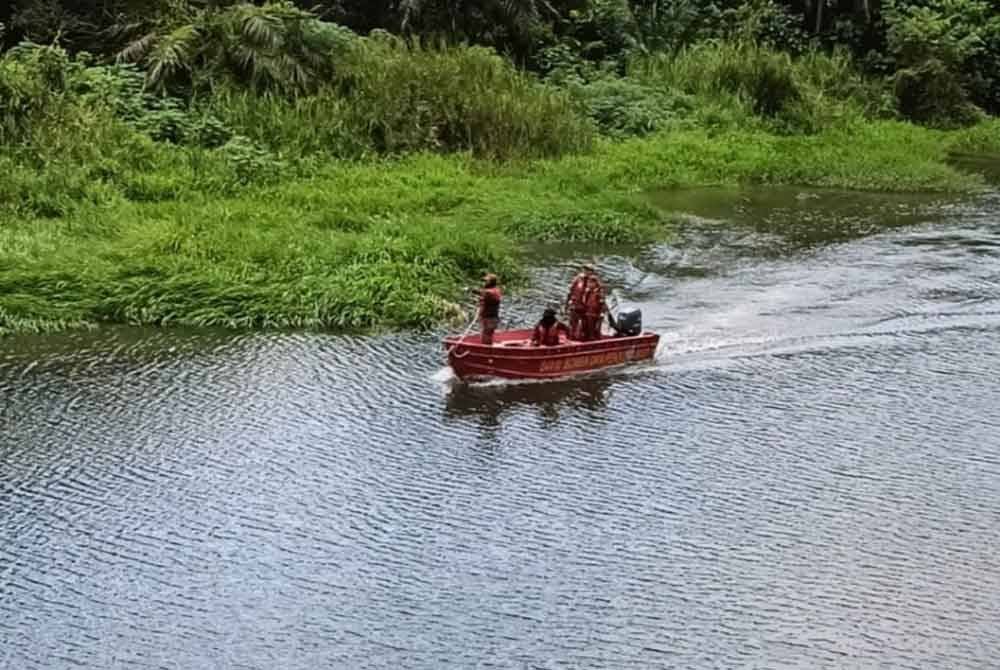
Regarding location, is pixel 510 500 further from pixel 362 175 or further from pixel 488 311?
pixel 362 175

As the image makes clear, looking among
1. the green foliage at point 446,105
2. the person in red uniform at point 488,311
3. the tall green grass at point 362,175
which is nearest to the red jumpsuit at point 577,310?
the person in red uniform at point 488,311

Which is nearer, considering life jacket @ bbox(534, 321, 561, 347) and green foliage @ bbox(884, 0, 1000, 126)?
life jacket @ bbox(534, 321, 561, 347)

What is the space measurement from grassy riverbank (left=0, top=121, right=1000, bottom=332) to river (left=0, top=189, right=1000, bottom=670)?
0.78 m

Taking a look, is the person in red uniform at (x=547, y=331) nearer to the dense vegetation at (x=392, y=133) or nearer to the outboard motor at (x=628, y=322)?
the outboard motor at (x=628, y=322)

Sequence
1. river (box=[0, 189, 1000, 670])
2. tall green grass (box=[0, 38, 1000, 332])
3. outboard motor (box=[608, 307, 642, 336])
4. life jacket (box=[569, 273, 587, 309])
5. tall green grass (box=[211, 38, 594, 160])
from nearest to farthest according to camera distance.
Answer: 1. river (box=[0, 189, 1000, 670])
2. life jacket (box=[569, 273, 587, 309])
3. outboard motor (box=[608, 307, 642, 336])
4. tall green grass (box=[0, 38, 1000, 332])
5. tall green grass (box=[211, 38, 594, 160])

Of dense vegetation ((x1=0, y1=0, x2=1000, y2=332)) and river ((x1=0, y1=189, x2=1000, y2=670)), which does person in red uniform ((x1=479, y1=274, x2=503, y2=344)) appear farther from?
dense vegetation ((x1=0, y1=0, x2=1000, y2=332))

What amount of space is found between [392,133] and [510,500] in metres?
16.0

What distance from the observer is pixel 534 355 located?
675 inches

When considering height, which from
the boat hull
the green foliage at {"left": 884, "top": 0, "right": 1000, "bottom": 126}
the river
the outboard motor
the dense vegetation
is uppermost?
the green foliage at {"left": 884, "top": 0, "right": 1000, "bottom": 126}

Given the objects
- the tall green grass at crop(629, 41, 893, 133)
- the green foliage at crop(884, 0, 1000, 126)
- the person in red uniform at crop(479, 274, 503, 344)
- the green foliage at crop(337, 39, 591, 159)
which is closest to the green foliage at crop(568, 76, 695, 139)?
the tall green grass at crop(629, 41, 893, 133)

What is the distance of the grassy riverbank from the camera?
62.3 feet

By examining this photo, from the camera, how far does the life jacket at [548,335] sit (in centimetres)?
1753

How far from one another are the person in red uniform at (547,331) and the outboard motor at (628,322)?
36.9 inches

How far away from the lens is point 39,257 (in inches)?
774
